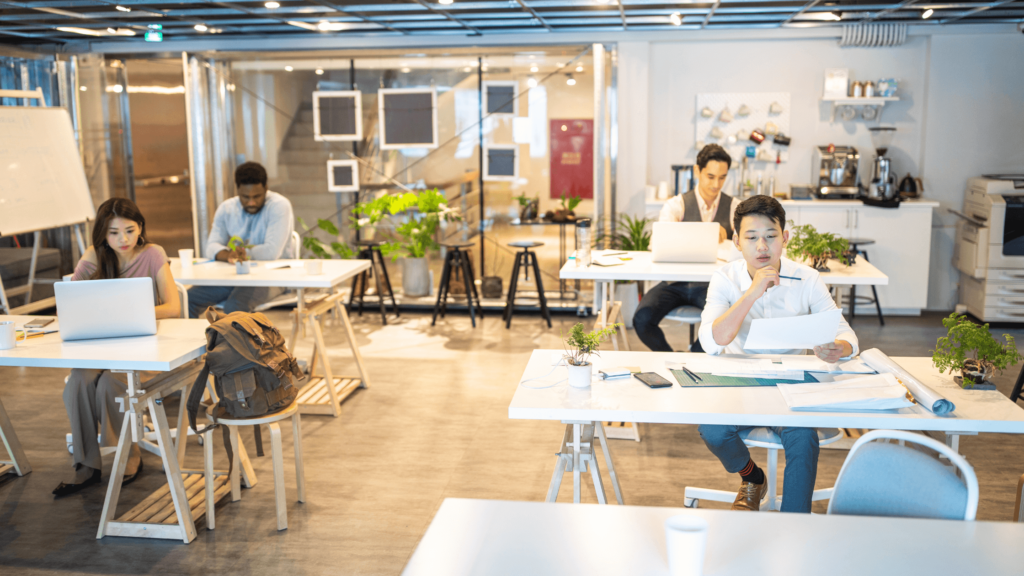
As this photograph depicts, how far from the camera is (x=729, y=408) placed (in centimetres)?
222

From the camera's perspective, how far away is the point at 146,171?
7.40 m

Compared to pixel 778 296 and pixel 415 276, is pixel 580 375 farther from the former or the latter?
pixel 415 276

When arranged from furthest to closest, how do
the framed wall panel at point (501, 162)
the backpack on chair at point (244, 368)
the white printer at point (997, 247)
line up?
1. the framed wall panel at point (501, 162)
2. the white printer at point (997, 247)
3. the backpack on chair at point (244, 368)

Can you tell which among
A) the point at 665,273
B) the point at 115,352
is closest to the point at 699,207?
the point at 665,273

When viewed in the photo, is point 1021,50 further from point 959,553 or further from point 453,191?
point 959,553

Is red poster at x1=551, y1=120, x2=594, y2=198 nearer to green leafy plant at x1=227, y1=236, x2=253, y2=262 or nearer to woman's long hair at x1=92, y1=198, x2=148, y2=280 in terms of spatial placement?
green leafy plant at x1=227, y1=236, x2=253, y2=262

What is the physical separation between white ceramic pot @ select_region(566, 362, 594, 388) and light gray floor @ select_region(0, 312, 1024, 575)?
1.02 metres

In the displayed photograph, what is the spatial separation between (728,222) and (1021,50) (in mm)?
3710

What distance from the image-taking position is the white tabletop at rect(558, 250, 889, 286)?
3.91 metres

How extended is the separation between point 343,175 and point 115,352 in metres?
4.37

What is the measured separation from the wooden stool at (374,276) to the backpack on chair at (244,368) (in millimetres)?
3615

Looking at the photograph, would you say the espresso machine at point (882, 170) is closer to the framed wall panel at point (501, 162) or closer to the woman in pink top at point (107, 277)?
→ the framed wall panel at point (501, 162)

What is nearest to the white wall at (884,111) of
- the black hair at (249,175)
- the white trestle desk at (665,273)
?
the white trestle desk at (665,273)

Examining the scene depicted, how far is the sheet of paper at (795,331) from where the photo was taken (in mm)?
2539
